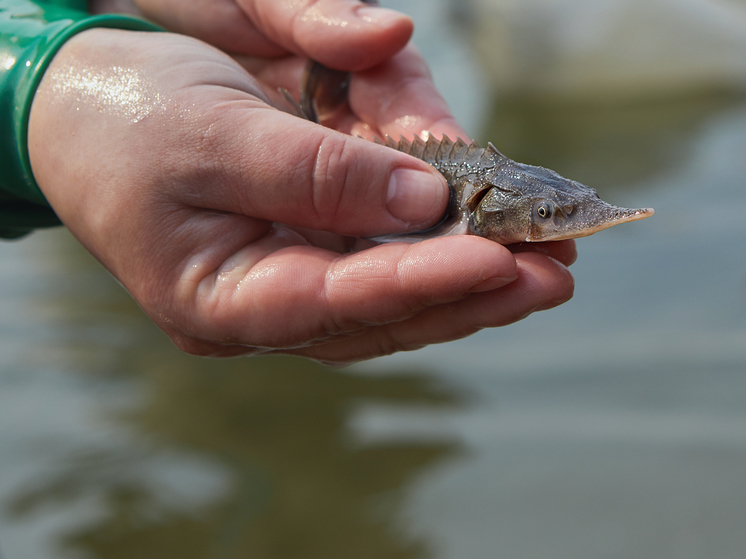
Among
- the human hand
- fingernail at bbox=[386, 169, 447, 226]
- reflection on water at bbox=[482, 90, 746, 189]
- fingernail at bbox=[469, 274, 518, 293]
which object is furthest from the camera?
reflection on water at bbox=[482, 90, 746, 189]

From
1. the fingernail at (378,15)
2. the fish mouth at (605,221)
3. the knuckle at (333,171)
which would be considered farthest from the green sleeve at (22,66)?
the fish mouth at (605,221)

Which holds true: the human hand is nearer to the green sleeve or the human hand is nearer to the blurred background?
the green sleeve

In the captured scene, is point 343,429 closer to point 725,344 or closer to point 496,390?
point 496,390

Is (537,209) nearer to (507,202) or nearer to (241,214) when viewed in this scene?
(507,202)

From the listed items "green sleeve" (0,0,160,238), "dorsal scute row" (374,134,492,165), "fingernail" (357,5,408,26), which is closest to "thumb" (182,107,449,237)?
"dorsal scute row" (374,134,492,165)

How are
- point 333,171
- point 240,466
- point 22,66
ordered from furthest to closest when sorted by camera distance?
point 240,466, point 22,66, point 333,171

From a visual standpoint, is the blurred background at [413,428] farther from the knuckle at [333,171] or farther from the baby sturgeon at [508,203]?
the knuckle at [333,171]

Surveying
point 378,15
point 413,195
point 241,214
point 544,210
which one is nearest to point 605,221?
point 544,210
